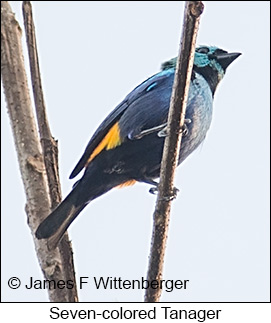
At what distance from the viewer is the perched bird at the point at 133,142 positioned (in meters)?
3.88

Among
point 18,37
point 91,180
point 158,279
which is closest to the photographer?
point 158,279

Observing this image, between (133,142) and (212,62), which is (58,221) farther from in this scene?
(212,62)

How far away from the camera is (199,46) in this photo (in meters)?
4.72

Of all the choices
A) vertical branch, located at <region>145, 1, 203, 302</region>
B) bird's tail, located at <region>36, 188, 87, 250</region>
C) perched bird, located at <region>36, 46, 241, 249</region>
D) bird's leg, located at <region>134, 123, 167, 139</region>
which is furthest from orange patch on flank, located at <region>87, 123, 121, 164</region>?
vertical branch, located at <region>145, 1, 203, 302</region>

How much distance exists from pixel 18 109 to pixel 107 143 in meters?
1.54

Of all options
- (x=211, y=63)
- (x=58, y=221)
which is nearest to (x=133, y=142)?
(x=58, y=221)

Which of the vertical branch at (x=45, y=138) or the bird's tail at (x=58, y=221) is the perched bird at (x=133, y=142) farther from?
the vertical branch at (x=45, y=138)

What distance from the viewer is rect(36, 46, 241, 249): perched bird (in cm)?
388

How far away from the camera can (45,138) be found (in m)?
2.77

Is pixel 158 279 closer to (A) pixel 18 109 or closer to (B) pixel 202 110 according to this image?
(A) pixel 18 109

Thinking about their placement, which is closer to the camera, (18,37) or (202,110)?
(18,37)

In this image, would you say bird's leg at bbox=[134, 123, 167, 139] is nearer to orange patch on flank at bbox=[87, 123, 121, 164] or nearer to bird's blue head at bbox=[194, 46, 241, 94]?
orange patch on flank at bbox=[87, 123, 121, 164]

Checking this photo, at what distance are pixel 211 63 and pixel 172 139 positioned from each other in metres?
2.17
